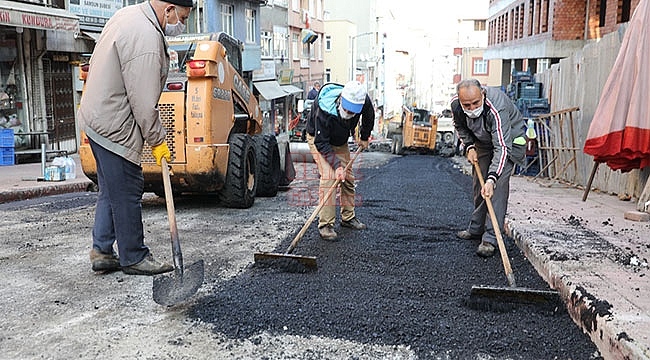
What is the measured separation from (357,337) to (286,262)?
49.5 inches

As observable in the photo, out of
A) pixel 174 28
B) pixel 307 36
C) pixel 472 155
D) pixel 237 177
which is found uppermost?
pixel 307 36

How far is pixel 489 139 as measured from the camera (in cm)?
498

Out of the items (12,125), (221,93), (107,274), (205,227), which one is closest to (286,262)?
(107,274)

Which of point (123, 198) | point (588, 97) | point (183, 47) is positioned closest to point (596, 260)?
point (123, 198)

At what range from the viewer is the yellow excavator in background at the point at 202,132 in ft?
20.2

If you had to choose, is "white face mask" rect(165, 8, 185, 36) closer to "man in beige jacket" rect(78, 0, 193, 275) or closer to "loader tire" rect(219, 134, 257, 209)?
"man in beige jacket" rect(78, 0, 193, 275)

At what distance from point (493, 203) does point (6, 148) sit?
9.84m

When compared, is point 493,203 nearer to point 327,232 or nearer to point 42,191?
point 327,232

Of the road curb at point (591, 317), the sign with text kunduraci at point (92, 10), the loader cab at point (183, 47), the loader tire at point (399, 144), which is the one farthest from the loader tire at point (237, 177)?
the loader tire at point (399, 144)

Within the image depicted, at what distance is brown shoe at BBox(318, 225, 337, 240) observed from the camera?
5.27m

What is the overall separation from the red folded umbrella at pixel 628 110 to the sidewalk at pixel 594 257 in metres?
0.64

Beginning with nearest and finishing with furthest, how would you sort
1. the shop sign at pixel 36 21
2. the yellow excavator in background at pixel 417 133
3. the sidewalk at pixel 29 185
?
the sidewalk at pixel 29 185, the shop sign at pixel 36 21, the yellow excavator in background at pixel 417 133

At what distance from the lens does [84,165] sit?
6.35 m

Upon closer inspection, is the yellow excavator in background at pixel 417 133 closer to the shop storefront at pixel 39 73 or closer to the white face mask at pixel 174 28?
the shop storefront at pixel 39 73
